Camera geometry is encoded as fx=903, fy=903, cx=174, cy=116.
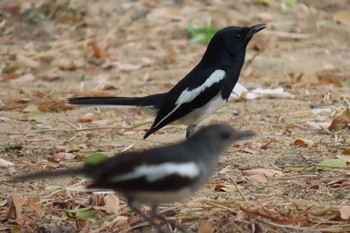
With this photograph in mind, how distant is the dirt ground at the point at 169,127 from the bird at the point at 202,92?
1.06ft

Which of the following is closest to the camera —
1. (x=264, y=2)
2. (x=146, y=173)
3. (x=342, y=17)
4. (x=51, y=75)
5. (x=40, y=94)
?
(x=146, y=173)

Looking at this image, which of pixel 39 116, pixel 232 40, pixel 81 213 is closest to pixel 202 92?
pixel 232 40

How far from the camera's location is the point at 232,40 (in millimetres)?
6531

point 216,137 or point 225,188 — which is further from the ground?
point 216,137

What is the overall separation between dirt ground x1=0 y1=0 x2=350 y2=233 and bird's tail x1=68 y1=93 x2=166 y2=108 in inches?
11.8

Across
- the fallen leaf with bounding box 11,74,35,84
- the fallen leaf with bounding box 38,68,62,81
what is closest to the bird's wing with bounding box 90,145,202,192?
the fallen leaf with bounding box 11,74,35,84

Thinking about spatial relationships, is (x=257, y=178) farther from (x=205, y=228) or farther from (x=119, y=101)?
(x=119, y=101)

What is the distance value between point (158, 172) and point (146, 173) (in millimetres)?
53

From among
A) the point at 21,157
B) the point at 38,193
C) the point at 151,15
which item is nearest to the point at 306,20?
the point at 151,15

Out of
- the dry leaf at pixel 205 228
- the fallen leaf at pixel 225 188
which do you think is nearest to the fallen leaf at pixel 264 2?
the fallen leaf at pixel 225 188

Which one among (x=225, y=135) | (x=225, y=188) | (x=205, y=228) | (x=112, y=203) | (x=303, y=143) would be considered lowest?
(x=303, y=143)

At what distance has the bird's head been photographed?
4.10 m

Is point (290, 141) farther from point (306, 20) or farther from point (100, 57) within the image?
point (306, 20)

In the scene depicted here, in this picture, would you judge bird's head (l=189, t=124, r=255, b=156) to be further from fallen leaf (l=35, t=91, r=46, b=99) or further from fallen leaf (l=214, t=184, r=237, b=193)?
fallen leaf (l=35, t=91, r=46, b=99)
